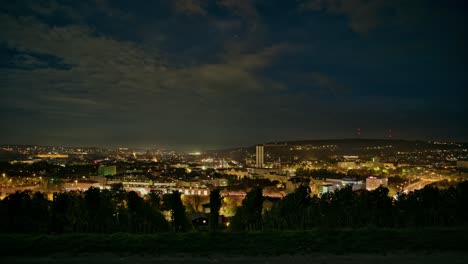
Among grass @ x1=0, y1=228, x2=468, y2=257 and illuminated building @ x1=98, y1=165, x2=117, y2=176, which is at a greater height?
grass @ x1=0, y1=228, x2=468, y2=257

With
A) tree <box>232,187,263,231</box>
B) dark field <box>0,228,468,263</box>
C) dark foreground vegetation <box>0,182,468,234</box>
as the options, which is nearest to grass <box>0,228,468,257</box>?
dark field <box>0,228,468,263</box>

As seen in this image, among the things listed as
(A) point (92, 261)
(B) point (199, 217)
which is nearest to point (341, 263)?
(A) point (92, 261)

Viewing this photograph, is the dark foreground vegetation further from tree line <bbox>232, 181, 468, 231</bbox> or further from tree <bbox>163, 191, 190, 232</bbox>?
tree <bbox>163, 191, 190, 232</bbox>

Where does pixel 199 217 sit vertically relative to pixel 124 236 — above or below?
below

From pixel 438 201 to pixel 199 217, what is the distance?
1388cm

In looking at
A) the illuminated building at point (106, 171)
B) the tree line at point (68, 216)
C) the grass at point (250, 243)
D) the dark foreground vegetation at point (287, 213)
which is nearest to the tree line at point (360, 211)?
the dark foreground vegetation at point (287, 213)

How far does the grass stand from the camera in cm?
618

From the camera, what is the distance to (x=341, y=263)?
5.47 meters

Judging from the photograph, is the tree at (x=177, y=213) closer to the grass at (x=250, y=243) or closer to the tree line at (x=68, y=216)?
the tree line at (x=68, y=216)

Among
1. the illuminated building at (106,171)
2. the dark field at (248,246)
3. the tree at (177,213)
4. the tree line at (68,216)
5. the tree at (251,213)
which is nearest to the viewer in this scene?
the dark field at (248,246)

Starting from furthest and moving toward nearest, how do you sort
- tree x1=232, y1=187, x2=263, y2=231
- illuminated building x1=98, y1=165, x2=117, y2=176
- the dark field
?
illuminated building x1=98, y1=165, x2=117, y2=176 < tree x1=232, y1=187, x2=263, y2=231 < the dark field

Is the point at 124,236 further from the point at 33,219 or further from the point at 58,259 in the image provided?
the point at 33,219

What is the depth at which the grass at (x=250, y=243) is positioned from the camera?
6.18m

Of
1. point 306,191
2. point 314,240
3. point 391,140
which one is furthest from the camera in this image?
point 391,140
